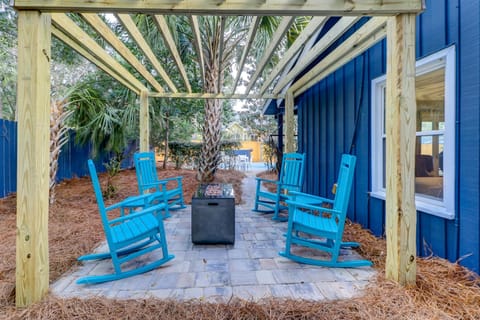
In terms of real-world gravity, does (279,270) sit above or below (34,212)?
below

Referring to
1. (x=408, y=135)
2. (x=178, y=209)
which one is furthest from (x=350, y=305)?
(x=178, y=209)

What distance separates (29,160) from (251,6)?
1856mm

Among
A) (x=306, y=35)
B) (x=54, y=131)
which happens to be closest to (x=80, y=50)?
(x=54, y=131)

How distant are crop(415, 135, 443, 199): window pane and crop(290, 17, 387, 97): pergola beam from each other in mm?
1110

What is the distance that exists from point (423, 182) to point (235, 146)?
8731 mm

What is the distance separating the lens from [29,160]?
180 centimetres

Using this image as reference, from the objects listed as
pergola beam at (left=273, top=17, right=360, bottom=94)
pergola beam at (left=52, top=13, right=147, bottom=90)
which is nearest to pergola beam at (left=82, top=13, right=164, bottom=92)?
Result: pergola beam at (left=52, top=13, right=147, bottom=90)

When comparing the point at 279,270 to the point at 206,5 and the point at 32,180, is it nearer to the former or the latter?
the point at 32,180

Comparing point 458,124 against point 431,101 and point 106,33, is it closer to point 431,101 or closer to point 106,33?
point 431,101

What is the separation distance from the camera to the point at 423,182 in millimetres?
2645

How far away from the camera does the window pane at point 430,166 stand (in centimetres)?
242

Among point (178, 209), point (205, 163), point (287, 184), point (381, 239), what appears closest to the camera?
point (381, 239)

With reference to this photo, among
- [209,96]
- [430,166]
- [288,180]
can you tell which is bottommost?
[288,180]

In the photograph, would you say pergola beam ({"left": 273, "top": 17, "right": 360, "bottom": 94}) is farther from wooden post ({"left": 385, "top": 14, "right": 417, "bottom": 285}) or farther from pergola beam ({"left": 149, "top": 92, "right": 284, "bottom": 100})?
pergola beam ({"left": 149, "top": 92, "right": 284, "bottom": 100})
